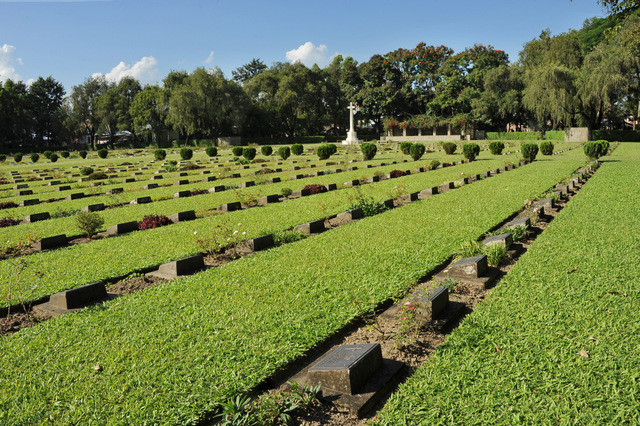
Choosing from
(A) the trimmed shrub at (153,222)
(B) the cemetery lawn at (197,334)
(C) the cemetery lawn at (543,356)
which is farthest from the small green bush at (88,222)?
(C) the cemetery lawn at (543,356)

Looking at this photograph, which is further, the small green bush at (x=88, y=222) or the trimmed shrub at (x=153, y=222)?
the trimmed shrub at (x=153, y=222)

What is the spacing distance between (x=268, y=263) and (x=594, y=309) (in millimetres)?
3643

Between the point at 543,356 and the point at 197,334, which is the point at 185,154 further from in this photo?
the point at 543,356

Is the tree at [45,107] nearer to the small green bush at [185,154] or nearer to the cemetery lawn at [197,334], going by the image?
the small green bush at [185,154]

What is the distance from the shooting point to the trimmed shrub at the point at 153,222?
8281 millimetres

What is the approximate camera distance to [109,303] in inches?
174

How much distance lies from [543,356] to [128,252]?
18.6 ft

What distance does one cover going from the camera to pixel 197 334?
3.56 metres

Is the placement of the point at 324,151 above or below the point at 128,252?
above

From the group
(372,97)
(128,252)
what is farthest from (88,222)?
(372,97)

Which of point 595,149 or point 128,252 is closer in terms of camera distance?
point 128,252

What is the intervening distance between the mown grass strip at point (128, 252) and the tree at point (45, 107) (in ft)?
210

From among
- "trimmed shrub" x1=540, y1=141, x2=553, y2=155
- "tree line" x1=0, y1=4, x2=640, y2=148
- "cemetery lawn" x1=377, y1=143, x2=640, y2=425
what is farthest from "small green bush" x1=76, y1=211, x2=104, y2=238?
"tree line" x1=0, y1=4, x2=640, y2=148

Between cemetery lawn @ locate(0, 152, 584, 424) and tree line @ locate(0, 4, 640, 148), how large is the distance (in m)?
40.2
